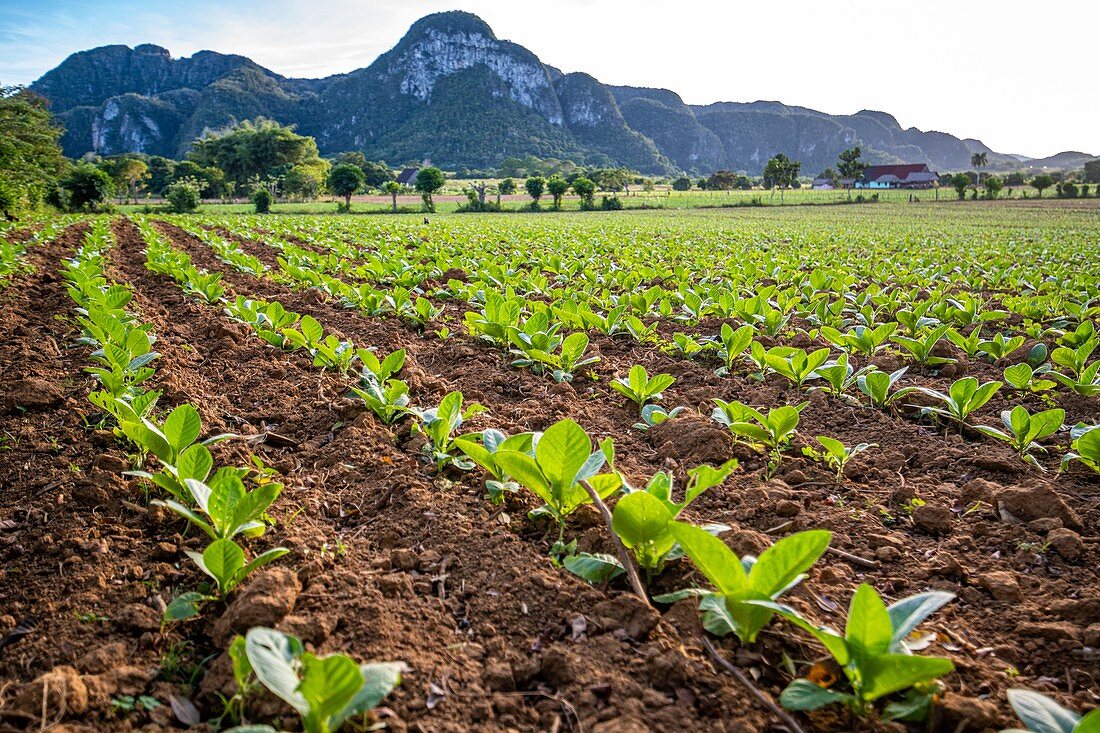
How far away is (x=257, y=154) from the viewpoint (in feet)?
265

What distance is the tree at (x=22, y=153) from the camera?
22.0 metres

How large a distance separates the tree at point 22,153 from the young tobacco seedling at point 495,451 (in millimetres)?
24751

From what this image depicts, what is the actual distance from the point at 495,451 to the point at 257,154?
93.0m

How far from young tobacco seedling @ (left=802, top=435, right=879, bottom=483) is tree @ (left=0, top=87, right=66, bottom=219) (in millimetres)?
25620

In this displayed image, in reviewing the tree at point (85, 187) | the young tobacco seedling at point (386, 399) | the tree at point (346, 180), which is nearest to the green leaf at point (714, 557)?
the young tobacco seedling at point (386, 399)

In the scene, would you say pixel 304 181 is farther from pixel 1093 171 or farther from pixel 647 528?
pixel 1093 171

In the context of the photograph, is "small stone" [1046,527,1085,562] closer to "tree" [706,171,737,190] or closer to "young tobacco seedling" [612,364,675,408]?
"young tobacco seedling" [612,364,675,408]

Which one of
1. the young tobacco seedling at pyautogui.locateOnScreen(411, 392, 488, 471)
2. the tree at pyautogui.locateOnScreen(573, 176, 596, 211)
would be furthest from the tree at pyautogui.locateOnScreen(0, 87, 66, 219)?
the tree at pyautogui.locateOnScreen(573, 176, 596, 211)

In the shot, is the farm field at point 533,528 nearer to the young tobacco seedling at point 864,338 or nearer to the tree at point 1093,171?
the young tobacco seedling at point 864,338

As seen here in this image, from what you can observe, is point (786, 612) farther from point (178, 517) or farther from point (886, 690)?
point (178, 517)

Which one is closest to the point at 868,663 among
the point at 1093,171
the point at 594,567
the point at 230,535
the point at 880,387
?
the point at 594,567

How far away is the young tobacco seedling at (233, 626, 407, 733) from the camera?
1.18 m

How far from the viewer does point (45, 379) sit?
3.73m

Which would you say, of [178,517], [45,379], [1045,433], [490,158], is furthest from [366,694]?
[490,158]
